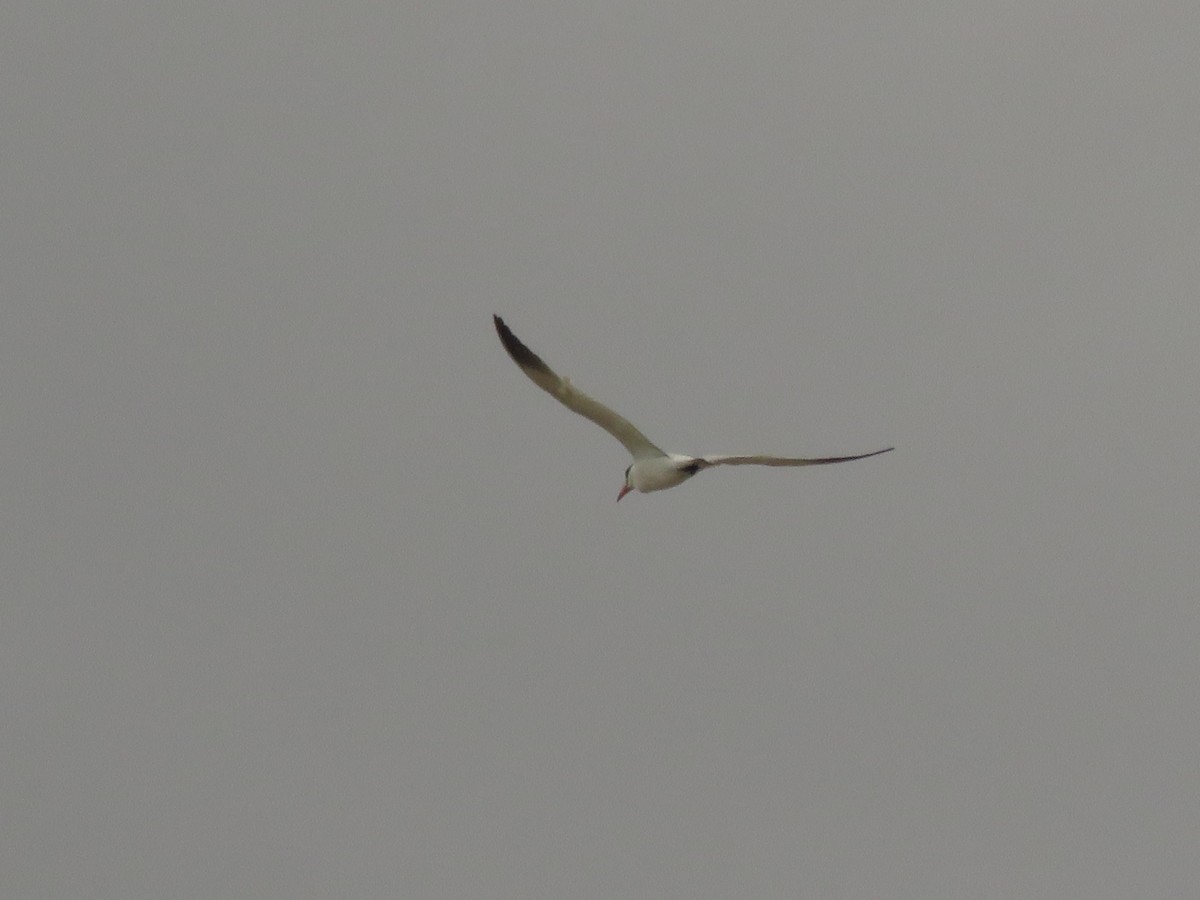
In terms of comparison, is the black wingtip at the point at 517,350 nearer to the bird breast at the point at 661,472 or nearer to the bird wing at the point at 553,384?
the bird wing at the point at 553,384

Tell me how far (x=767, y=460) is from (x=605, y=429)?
409 cm

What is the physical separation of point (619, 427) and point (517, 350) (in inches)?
75.6

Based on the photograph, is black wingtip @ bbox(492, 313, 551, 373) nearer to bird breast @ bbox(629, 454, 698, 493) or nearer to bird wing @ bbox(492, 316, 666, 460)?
bird wing @ bbox(492, 316, 666, 460)

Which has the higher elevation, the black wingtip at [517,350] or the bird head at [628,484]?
the black wingtip at [517,350]

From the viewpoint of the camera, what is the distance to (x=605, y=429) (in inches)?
1164

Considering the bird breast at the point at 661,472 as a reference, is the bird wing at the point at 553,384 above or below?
above

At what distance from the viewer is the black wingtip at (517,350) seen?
28484mm

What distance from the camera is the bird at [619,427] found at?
2848cm

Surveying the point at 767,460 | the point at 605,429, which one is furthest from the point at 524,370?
the point at 767,460

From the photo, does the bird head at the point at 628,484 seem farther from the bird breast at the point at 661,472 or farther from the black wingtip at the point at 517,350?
the black wingtip at the point at 517,350

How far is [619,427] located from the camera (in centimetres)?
2927

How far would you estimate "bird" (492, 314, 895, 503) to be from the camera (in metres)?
28.5

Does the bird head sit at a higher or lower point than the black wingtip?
lower

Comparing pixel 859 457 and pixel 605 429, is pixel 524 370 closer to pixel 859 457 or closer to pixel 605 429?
pixel 605 429
